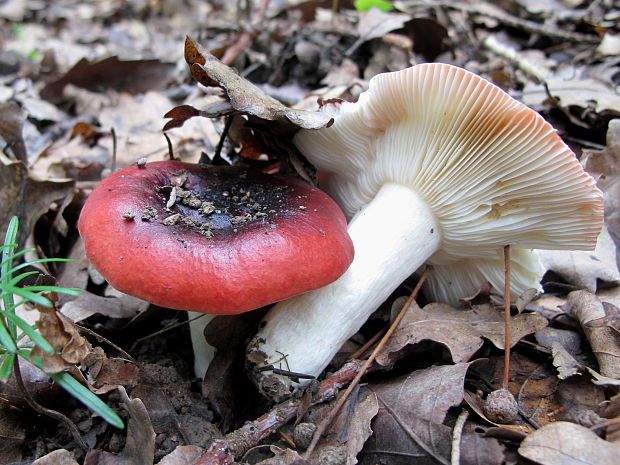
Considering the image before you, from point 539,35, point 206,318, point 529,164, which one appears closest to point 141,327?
point 206,318

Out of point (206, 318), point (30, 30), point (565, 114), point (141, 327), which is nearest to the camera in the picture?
point (206, 318)

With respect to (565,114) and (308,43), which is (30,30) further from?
(565,114)

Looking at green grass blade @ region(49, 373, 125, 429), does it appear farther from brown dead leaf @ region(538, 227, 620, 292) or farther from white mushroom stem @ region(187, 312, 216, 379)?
brown dead leaf @ region(538, 227, 620, 292)

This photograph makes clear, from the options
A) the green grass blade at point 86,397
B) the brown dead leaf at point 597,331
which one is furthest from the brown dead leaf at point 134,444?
the brown dead leaf at point 597,331

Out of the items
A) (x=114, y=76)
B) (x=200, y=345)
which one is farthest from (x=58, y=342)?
(x=114, y=76)

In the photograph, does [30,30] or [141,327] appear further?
[30,30]
